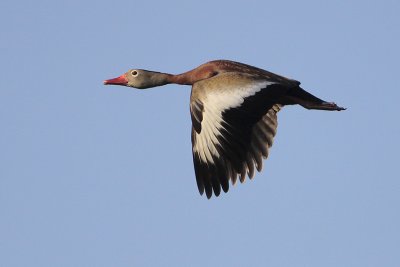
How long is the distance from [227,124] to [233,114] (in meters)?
0.19

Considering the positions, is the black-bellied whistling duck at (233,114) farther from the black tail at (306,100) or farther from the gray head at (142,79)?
the gray head at (142,79)

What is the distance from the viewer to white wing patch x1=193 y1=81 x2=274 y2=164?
19.5 meters

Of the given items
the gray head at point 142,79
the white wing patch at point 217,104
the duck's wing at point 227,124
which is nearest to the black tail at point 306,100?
the duck's wing at point 227,124

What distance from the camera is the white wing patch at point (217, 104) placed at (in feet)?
63.9

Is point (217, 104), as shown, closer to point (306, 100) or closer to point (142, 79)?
point (306, 100)

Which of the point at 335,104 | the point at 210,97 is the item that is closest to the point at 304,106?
the point at 335,104

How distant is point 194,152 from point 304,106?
1.96 meters

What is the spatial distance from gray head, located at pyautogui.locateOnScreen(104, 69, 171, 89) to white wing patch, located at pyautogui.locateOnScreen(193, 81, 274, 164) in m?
2.03

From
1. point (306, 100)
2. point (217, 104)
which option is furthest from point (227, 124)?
point (306, 100)

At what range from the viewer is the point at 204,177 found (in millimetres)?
20188

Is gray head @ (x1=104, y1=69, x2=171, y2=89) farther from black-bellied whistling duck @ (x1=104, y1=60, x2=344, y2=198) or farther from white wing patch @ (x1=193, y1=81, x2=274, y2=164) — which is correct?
white wing patch @ (x1=193, y1=81, x2=274, y2=164)

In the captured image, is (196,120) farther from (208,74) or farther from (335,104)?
(335,104)

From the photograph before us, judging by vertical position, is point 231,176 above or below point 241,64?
below

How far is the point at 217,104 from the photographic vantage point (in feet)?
64.1
